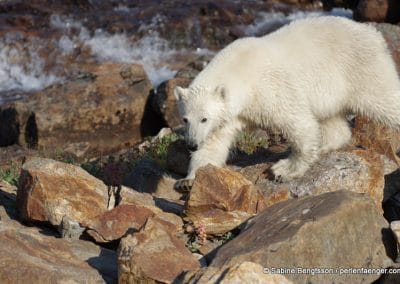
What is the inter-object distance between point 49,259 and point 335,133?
143 inches

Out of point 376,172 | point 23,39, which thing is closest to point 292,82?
point 376,172

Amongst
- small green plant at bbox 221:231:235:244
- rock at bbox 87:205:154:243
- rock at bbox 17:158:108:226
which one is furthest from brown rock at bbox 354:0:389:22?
rock at bbox 87:205:154:243

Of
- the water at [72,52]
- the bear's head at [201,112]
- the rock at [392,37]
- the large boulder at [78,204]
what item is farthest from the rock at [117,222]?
the water at [72,52]

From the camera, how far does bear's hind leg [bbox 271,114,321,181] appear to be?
6750 mm

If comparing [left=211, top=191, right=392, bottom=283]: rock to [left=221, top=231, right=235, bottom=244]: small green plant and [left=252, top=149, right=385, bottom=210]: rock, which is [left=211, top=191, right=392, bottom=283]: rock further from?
[left=252, top=149, right=385, bottom=210]: rock

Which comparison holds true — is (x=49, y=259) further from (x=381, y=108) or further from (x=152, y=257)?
(x=381, y=108)

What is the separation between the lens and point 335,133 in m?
7.60

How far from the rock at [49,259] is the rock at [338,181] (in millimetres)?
1826

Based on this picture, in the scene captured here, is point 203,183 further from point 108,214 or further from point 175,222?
point 108,214

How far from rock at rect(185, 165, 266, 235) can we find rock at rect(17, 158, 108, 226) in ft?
2.72

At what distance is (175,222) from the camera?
18.7ft

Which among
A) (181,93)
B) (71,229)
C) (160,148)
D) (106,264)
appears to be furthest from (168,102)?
(106,264)

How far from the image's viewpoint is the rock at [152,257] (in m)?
4.57

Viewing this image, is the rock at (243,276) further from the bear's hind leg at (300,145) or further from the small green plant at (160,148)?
the small green plant at (160,148)
